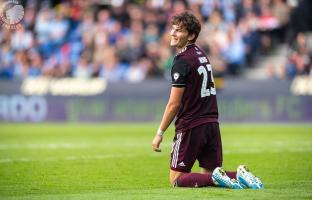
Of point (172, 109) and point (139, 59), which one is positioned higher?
point (172, 109)

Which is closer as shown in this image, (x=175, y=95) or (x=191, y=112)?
(x=175, y=95)

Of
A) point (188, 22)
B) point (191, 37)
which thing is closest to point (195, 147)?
point (191, 37)

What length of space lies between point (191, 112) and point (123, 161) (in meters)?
4.47

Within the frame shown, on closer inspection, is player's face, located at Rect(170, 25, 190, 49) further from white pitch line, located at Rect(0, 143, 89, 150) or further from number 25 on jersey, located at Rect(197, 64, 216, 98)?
white pitch line, located at Rect(0, 143, 89, 150)

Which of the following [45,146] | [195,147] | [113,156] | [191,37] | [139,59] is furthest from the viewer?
[139,59]

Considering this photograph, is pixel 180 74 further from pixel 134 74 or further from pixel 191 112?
pixel 134 74

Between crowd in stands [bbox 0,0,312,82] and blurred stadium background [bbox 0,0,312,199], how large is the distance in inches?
1.5

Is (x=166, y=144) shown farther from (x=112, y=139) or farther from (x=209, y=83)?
(x=209, y=83)

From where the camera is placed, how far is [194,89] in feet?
32.9

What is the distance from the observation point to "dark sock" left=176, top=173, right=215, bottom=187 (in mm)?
9837

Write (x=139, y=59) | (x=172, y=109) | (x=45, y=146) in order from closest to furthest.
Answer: (x=172, y=109) < (x=45, y=146) < (x=139, y=59)

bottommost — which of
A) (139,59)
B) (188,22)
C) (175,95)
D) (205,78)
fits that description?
(139,59)

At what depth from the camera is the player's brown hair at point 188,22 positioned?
10039 millimetres

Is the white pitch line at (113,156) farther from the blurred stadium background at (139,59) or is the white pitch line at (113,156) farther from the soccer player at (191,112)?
the blurred stadium background at (139,59)
